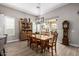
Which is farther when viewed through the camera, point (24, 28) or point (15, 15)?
point (24, 28)

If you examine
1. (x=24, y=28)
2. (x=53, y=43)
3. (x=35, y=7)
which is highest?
(x=35, y=7)

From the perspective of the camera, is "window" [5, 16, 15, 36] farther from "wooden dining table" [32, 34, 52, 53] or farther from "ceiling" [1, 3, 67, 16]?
"wooden dining table" [32, 34, 52, 53]

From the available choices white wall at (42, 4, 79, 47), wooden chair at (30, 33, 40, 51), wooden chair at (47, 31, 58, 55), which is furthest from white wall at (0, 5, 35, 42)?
wooden chair at (47, 31, 58, 55)

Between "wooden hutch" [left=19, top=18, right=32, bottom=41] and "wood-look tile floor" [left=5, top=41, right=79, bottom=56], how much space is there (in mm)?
161

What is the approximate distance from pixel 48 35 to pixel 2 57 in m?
1.29

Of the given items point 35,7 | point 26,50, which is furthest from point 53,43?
point 35,7

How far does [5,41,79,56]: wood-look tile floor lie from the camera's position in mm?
2344

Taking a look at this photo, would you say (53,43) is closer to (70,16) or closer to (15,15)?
(70,16)

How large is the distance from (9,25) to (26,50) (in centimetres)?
77

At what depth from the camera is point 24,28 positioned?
2.56 meters

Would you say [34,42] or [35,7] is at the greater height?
[35,7]

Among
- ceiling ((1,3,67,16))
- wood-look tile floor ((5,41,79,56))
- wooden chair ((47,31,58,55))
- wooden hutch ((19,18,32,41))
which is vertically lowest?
wood-look tile floor ((5,41,79,56))

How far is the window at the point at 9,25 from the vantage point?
2.34m

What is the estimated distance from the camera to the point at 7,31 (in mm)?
2352
